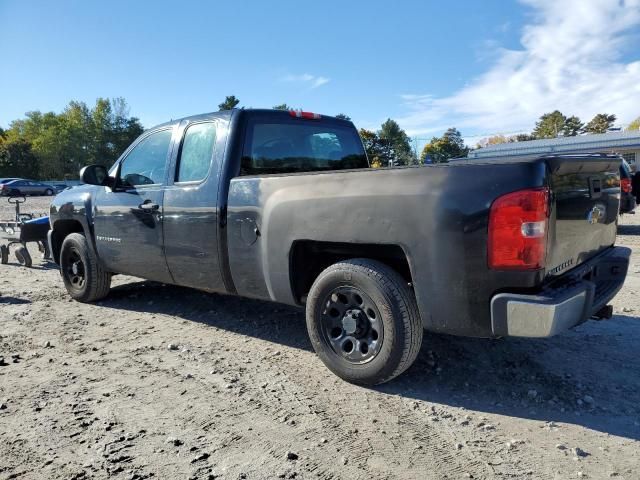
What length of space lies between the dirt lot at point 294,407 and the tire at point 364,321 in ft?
0.65

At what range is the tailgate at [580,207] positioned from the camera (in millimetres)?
2773

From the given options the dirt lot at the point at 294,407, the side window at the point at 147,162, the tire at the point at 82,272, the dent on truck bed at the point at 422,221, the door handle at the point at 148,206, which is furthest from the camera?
the tire at the point at 82,272

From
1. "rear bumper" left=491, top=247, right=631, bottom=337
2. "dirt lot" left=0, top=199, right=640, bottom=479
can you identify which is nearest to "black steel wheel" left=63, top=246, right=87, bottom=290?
"dirt lot" left=0, top=199, right=640, bottom=479

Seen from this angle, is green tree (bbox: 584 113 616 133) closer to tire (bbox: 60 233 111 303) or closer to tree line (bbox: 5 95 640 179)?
tree line (bbox: 5 95 640 179)

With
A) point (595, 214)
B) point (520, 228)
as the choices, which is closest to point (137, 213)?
point (520, 228)

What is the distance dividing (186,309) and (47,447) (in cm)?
287

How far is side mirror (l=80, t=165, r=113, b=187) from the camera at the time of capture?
4.96 meters

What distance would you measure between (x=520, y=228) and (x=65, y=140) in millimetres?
73936

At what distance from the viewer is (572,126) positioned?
8731cm

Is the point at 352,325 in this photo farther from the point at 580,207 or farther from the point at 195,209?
the point at 195,209

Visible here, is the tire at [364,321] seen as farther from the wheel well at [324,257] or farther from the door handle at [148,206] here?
the door handle at [148,206]

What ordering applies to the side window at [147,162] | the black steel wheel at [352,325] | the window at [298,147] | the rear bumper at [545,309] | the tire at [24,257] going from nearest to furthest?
the rear bumper at [545,309] → the black steel wheel at [352,325] → the window at [298,147] → the side window at [147,162] → the tire at [24,257]

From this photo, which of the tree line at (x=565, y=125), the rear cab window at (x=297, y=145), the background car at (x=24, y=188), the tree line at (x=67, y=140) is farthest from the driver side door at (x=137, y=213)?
the tree line at (x=565, y=125)

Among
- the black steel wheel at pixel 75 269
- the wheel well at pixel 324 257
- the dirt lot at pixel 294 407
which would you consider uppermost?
the wheel well at pixel 324 257
